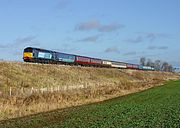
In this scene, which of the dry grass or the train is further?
the train

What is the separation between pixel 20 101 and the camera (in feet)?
109

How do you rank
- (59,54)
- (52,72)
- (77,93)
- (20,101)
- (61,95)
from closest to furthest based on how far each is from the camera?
(20,101) → (61,95) → (77,93) → (52,72) → (59,54)

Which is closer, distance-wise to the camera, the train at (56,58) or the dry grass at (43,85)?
the dry grass at (43,85)

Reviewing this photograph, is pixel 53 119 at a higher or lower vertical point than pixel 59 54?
lower

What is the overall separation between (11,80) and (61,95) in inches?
466

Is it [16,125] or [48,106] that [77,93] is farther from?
[16,125]

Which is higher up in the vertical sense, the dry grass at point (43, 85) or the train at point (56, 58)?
the train at point (56, 58)

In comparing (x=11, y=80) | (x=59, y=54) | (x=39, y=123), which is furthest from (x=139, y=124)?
(x=59, y=54)

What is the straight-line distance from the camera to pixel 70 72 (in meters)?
78.1

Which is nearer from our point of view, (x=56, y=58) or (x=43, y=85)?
(x=43, y=85)

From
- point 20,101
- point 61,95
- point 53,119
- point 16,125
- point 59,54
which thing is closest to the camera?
point 16,125

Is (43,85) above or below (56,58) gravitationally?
below

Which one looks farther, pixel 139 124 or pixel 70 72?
pixel 70 72

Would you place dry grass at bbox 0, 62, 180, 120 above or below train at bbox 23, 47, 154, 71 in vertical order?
below
